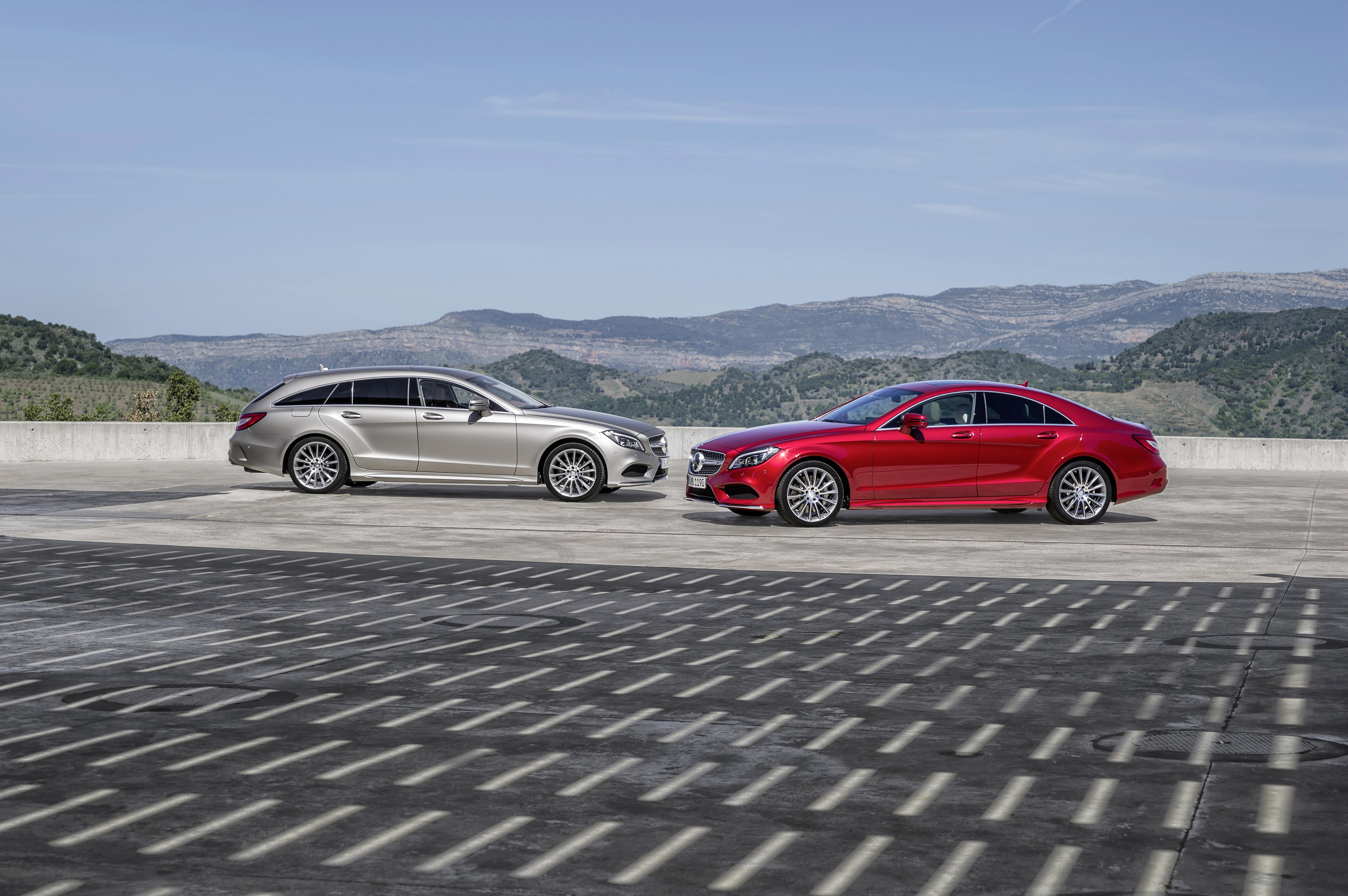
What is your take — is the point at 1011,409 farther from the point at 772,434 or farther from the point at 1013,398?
the point at 772,434

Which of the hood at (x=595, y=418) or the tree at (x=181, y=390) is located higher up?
the tree at (x=181, y=390)

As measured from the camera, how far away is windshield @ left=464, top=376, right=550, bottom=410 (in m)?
18.0

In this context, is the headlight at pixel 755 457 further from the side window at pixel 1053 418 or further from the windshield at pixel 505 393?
the windshield at pixel 505 393

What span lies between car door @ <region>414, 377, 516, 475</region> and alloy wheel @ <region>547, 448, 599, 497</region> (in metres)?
0.52

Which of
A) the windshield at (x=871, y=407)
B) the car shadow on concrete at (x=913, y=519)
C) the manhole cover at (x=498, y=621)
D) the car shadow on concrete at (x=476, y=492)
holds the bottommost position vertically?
the manhole cover at (x=498, y=621)

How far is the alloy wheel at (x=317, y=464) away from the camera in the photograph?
18234 mm

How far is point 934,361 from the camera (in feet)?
452

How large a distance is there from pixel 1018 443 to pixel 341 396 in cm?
843

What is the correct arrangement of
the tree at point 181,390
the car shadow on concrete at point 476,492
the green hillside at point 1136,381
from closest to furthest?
the car shadow on concrete at point 476,492, the tree at point 181,390, the green hillside at point 1136,381

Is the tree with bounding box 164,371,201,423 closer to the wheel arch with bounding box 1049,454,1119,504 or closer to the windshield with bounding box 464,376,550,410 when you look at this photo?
the windshield with bounding box 464,376,550,410

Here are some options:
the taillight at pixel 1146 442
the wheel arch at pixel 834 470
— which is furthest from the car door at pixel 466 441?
the taillight at pixel 1146 442

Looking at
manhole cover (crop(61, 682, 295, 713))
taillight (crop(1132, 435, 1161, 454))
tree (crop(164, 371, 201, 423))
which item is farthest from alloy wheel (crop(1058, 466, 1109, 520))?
tree (crop(164, 371, 201, 423))

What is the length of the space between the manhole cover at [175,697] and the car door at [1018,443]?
1035 centimetres

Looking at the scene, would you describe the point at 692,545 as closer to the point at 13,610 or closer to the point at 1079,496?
the point at 1079,496
